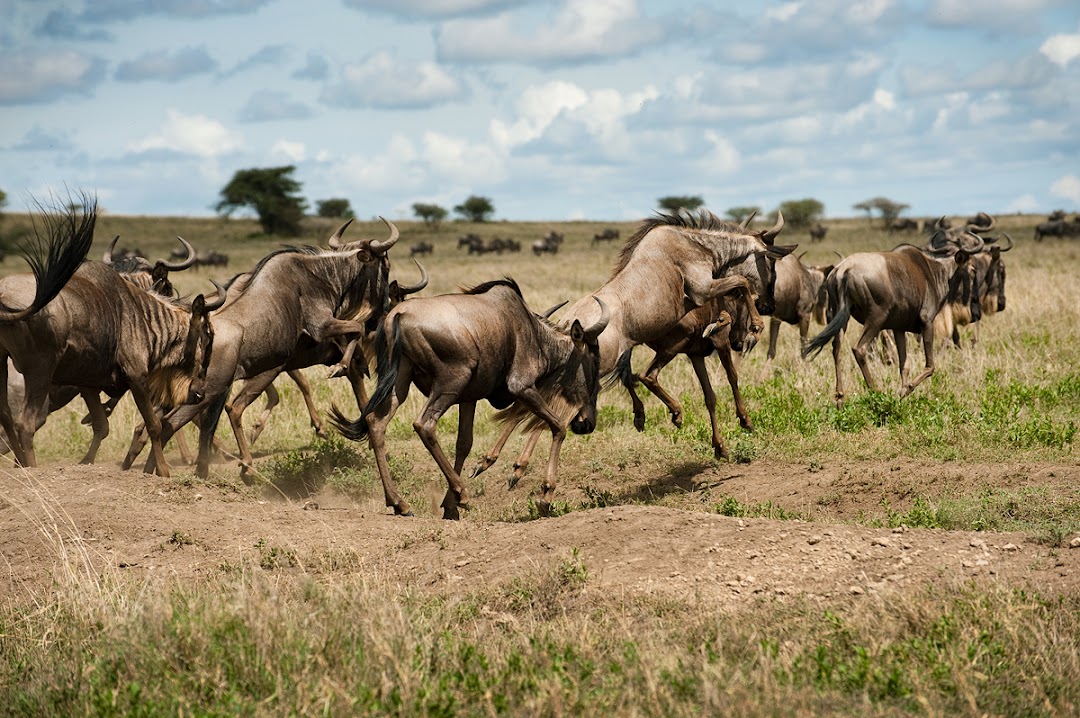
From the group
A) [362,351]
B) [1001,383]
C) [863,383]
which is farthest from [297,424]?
[1001,383]

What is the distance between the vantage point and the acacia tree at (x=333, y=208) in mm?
77125

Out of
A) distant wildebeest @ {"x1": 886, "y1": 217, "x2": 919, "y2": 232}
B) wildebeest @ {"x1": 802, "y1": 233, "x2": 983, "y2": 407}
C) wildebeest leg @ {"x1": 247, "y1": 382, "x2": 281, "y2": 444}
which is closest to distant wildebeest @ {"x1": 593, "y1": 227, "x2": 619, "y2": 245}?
distant wildebeest @ {"x1": 886, "y1": 217, "x2": 919, "y2": 232}

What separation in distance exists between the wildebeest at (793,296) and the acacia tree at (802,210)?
59108 mm

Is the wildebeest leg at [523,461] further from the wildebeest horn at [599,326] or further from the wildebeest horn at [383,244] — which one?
the wildebeest horn at [383,244]

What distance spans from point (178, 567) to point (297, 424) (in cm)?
593

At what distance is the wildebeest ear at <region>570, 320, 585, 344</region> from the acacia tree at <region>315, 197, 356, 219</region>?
70.3 metres

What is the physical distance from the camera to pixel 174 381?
28.9 ft

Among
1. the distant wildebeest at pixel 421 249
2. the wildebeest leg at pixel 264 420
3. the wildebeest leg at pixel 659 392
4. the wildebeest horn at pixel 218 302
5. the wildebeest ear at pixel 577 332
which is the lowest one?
the wildebeest leg at pixel 264 420

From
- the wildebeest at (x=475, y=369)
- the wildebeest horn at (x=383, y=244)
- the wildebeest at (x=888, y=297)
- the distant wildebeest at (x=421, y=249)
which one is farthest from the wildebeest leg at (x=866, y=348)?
the distant wildebeest at (x=421, y=249)

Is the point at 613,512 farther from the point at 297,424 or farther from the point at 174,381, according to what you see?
the point at 297,424

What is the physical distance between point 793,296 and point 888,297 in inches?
135

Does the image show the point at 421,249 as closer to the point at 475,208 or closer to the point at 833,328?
the point at 475,208

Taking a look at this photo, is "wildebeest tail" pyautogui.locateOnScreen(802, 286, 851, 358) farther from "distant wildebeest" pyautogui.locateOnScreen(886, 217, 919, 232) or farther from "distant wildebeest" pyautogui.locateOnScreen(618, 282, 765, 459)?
"distant wildebeest" pyautogui.locateOnScreen(886, 217, 919, 232)

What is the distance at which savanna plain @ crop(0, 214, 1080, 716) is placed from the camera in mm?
4172
